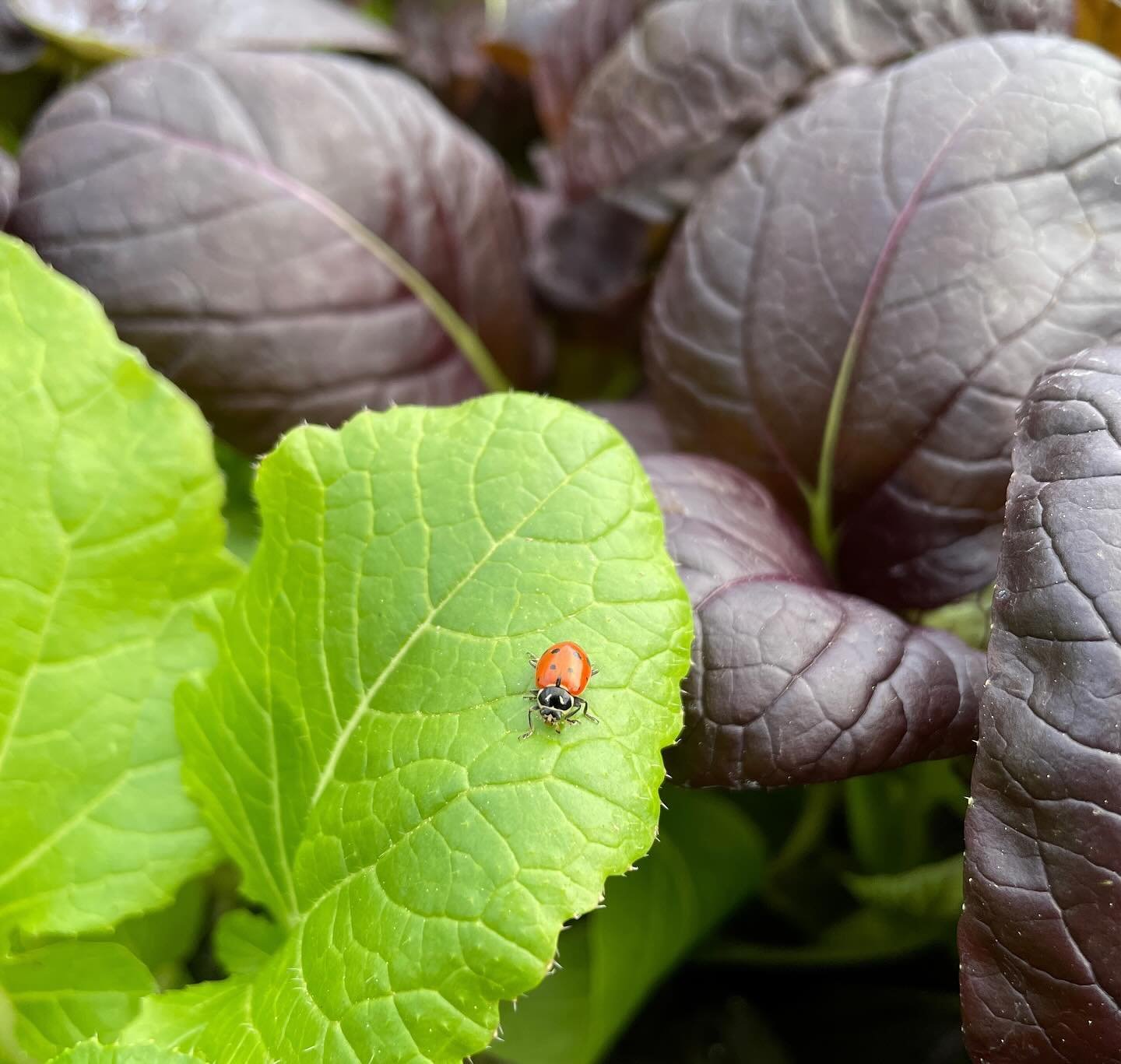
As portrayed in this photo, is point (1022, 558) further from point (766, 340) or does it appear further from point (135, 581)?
point (135, 581)

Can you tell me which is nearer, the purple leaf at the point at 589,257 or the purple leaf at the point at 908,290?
the purple leaf at the point at 908,290

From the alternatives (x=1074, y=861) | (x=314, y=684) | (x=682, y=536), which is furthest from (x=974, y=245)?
(x=314, y=684)

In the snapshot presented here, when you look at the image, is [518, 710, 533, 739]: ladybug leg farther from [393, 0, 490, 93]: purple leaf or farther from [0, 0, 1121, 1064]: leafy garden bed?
[393, 0, 490, 93]: purple leaf

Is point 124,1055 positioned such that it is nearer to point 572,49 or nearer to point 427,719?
point 427,719

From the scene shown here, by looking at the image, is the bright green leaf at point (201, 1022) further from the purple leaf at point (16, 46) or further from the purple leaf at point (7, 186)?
the purple leaf at point (16, 46)

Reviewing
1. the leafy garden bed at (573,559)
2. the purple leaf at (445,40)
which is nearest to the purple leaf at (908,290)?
the leafy garden bed at (573,559)

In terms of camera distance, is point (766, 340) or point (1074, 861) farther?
point (766, 340)
